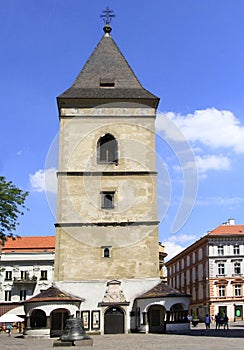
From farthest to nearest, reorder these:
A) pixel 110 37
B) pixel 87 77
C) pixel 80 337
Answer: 1. pixel 110 37
2. pixel 87 77
3. pixel 80 337

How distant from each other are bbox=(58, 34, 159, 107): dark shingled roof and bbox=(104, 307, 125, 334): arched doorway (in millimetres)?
13205

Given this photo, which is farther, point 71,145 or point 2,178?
point 71,145

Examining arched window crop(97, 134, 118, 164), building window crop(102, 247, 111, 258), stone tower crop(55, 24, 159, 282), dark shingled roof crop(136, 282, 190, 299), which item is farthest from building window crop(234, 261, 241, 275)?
building window crop(102, 247, 111, 258)

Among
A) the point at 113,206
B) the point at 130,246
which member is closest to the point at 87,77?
the point at 113,206

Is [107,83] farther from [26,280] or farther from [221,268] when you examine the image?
[221,268]

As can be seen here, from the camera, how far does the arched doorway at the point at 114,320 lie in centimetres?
3016

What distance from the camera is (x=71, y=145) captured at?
109ft

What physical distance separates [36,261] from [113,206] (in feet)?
74.0

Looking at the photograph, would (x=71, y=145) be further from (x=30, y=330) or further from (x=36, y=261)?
(x=36, y=261)

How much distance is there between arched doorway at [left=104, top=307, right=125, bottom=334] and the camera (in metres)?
30.2

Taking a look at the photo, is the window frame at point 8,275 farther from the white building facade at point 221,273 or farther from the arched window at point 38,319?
the white building facade at point 221,273

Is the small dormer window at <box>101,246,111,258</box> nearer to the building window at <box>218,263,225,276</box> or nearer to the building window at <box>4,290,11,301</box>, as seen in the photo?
the building window at <box>4,290,11,301</box>

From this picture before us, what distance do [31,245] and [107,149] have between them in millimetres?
24611

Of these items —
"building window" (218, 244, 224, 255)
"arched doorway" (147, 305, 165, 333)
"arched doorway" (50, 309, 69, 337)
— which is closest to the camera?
"arched doorway" (50, 309, 69, 337)
